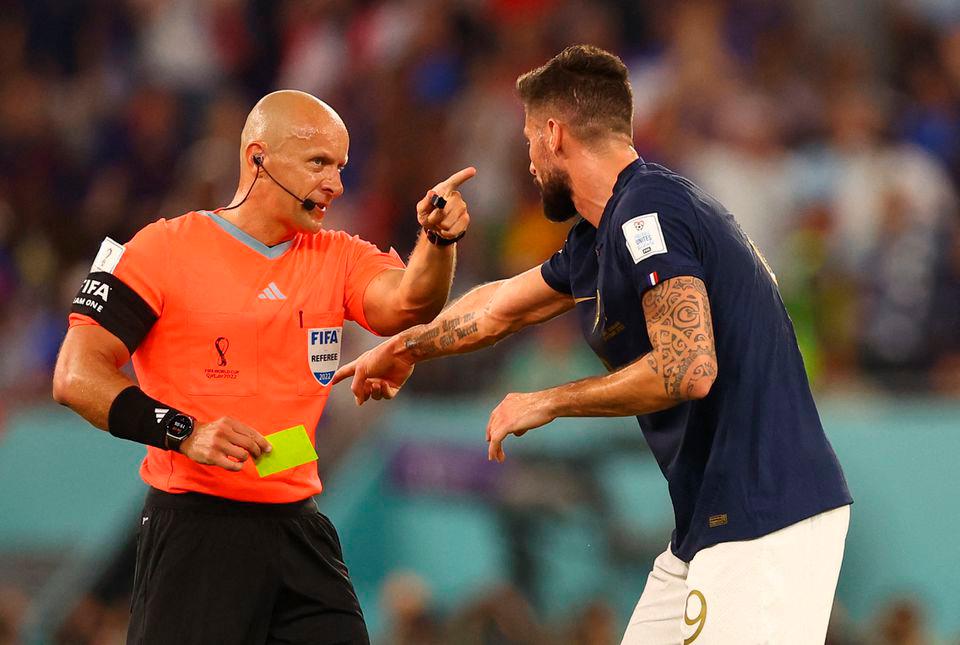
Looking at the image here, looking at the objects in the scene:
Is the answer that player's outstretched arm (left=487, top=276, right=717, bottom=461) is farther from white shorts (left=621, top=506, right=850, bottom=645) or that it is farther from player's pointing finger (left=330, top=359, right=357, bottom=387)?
player's pointing finger (left=330, top=359, right=357, bottom=387)

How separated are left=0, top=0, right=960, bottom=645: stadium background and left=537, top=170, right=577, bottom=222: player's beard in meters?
3.87

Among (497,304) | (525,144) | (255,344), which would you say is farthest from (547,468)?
(255,344)

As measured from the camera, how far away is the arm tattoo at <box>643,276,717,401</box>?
4.33 m

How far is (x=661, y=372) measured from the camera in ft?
14.3

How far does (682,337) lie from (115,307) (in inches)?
81.3

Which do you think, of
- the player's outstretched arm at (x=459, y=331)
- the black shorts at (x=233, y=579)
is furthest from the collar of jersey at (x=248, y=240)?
the black shorts at (x=233, y=579)

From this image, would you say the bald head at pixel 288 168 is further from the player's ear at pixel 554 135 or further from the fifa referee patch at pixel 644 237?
the fifa referee patch at pixel 644 237

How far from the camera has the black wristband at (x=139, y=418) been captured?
4.74 meters

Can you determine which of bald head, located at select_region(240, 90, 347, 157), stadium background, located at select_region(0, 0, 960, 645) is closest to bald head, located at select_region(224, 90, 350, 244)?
bald head, located at select_region(240, 90, 347, 157)

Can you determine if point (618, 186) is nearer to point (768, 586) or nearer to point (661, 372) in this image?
point (661, 372)

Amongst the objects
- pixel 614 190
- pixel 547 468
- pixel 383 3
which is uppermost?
pixel 383 3

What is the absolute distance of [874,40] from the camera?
1092 centimetres

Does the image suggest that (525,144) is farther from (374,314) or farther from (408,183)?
(374,314)

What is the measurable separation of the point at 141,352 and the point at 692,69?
649 centimetres
